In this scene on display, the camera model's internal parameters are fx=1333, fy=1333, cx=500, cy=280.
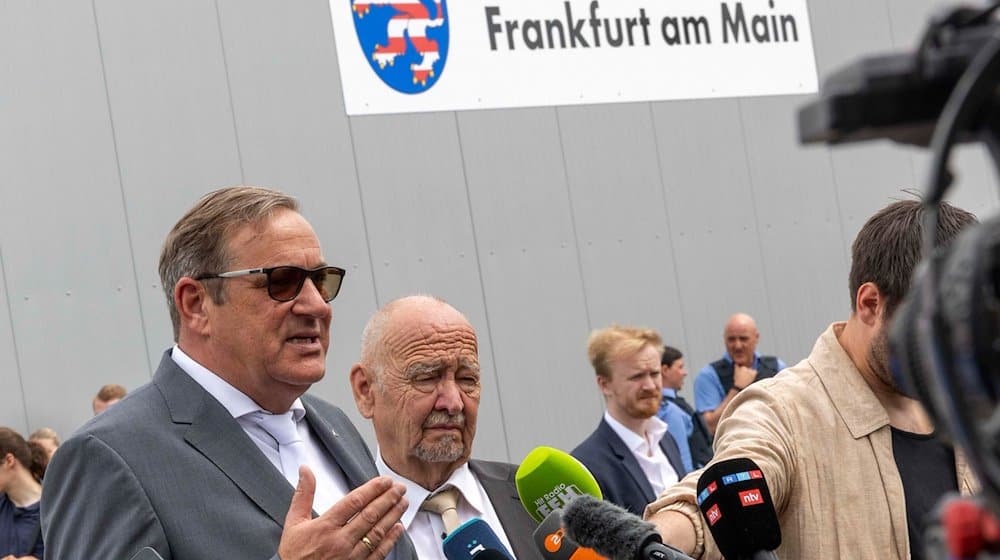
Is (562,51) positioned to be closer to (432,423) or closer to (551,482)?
(432,423)

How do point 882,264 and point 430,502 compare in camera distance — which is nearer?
point 882,264

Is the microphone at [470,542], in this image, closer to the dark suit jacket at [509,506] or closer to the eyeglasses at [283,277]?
the dark suit jacket at [509,506]

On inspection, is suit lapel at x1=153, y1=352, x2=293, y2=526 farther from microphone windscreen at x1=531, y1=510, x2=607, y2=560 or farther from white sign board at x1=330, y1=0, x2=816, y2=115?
white sign board at x1=330, y1=0, x2=816, y2=115

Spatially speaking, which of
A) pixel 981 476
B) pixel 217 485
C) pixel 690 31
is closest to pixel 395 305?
pixel 217 485

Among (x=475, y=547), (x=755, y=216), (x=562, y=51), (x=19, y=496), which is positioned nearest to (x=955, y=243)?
(x=475, y=547)

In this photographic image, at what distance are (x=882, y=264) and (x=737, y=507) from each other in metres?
0.83

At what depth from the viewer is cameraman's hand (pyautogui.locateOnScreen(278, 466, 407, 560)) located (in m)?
2.57

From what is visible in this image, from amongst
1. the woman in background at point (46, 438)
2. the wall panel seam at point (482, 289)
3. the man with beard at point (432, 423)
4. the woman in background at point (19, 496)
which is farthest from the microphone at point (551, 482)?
the wall panel seam at point (482, 289)

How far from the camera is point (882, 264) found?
9.68 feet

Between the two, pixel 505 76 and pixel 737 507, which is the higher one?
pixel 505 76

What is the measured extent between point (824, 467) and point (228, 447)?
129cm

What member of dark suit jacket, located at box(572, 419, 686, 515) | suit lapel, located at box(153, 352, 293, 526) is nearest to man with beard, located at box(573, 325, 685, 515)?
dark suit jacket, located at box(572, 419, 686, 515)

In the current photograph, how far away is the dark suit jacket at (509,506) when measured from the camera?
3592 millimetres

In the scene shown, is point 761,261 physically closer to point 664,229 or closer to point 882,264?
point 664,229
